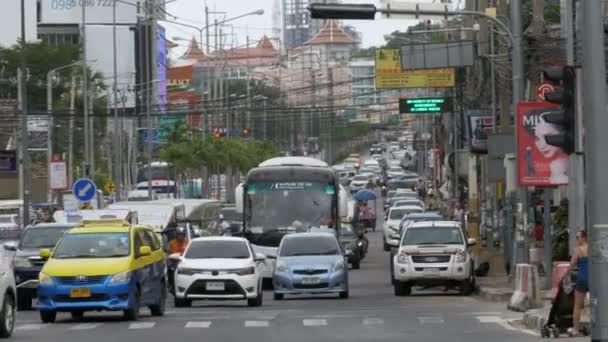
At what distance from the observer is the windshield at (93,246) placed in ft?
97.4

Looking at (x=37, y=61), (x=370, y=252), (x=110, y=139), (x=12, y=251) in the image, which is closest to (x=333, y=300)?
(x=12, y=251)

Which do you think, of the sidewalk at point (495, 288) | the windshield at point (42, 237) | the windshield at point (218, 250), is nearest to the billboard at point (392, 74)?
the sidewalk at point (495, 288)

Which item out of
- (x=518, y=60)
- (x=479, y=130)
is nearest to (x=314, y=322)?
(x=518, y=60)

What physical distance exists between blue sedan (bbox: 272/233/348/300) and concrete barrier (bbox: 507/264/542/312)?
6970 mm

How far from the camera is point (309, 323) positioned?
28500 millimetres

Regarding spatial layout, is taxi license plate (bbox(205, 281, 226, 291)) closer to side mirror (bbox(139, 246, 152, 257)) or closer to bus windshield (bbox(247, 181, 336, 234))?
side mirror (bbox(139, 246, 152, 257))

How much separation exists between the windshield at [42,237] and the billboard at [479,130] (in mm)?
16095

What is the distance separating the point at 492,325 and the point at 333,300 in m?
10.7

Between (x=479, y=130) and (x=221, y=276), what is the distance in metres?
20.4

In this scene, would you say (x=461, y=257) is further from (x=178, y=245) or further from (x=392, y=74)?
(x=392, y=74)

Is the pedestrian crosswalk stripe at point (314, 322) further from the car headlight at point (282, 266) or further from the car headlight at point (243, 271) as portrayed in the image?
the car headlight at point (282, 266)

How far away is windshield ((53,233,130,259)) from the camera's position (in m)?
29.7

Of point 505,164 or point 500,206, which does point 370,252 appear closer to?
point 500,206

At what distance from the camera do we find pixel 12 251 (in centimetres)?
3669
